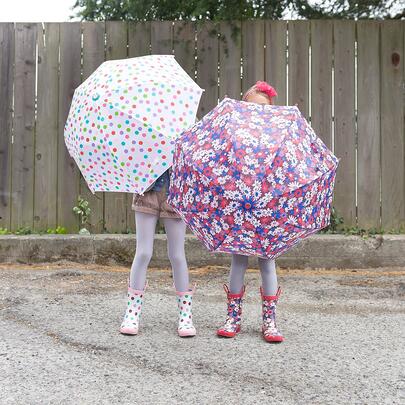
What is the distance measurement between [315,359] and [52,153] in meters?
3.88

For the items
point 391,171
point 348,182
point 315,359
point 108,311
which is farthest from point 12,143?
point 315,359

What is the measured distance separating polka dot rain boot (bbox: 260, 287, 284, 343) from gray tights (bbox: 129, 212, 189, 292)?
1.58 feet

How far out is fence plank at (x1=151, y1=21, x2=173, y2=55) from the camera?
6.12 m

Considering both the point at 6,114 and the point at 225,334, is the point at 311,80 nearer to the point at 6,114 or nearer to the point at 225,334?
the point at 6,114

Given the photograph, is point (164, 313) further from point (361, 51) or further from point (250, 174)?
point (361, 51)

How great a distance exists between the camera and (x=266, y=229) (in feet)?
9.42

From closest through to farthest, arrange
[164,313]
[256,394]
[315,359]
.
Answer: [256,394]
[315,359]
[164,313]

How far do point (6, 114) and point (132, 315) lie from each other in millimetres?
3373

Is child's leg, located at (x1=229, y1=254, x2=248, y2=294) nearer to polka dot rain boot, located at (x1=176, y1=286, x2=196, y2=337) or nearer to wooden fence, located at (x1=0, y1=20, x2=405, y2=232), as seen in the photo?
polka dot rain boot, located at (x1=176, y1=286, x2=196, y2=337)

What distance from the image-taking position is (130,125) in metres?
3.27

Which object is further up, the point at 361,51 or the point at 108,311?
the point at 361,51

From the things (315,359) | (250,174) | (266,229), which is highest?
(250,174)

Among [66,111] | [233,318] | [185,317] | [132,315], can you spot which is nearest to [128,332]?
[132,315]

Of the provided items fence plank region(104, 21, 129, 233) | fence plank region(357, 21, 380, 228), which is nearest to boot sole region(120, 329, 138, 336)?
fence plank region(104, 21, 129, 233)
